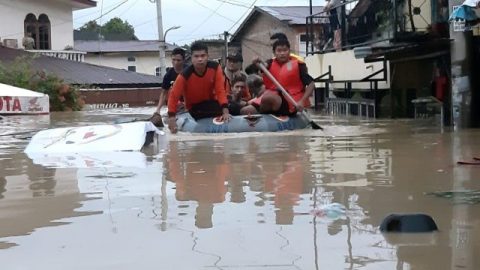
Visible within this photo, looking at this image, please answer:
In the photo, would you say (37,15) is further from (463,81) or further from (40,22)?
(463,81)

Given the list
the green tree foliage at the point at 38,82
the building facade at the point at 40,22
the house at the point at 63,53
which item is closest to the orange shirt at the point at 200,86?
the green tree foliage at the point at 38,82

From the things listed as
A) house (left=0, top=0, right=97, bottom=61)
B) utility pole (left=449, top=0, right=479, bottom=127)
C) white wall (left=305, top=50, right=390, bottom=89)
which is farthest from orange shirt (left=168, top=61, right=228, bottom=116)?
house (left=0, top=0, right=97, bottom=61)

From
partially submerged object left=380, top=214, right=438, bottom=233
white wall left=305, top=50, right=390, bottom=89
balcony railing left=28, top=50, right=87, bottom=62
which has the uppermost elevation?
balcony railing left=28, top=50, right=87, bottom=62

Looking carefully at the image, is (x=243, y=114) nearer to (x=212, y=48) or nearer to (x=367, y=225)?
(x=367, y=225)

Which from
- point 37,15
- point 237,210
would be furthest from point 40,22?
point 237,210

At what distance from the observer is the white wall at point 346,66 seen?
19.2 m

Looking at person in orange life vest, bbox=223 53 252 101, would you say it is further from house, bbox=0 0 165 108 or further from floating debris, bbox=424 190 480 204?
house, bbox=0 0 165 108

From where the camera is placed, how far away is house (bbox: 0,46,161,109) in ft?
110

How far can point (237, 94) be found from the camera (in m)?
12.8

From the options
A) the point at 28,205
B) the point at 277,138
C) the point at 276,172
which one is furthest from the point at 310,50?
the point at 28,205

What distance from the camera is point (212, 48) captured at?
178 feet

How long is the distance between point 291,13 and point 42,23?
1395 centimetres

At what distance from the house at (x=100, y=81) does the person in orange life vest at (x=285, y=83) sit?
21217mm

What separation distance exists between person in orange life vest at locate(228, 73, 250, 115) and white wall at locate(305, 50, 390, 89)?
6.44m
